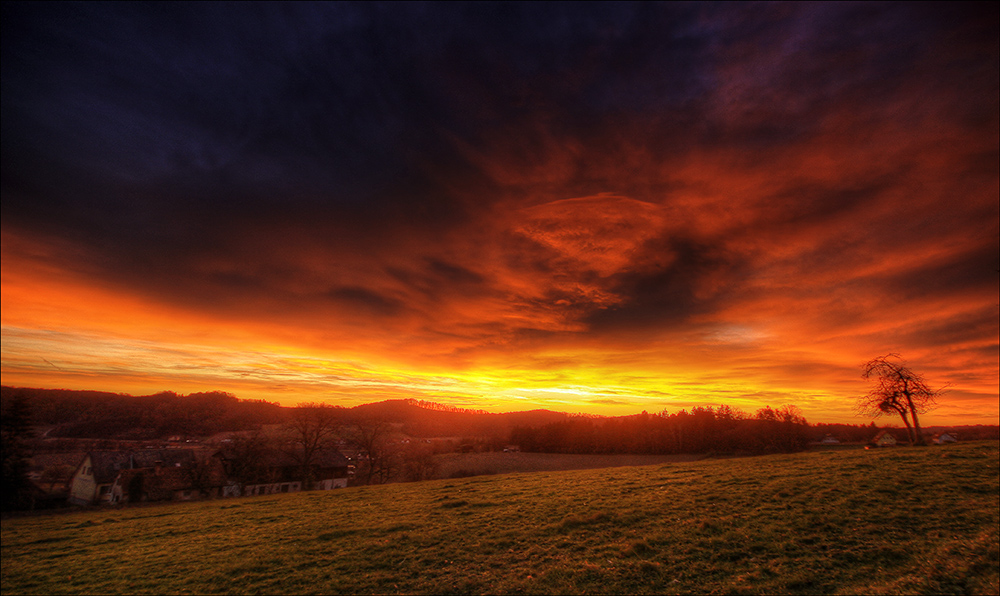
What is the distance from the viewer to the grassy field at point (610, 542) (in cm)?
1154

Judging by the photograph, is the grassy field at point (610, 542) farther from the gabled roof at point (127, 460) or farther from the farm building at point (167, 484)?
the gabled roof at point (127, 460)

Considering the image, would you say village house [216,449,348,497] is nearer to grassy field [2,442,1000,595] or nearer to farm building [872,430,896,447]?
grassy field [2,442,1000,595]

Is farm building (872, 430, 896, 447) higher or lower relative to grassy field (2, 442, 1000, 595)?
higher

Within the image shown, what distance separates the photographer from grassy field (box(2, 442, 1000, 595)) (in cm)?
1154

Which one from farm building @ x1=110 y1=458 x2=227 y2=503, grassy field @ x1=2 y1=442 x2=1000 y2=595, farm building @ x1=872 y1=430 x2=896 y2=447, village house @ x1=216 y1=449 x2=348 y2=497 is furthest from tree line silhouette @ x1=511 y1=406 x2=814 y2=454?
farm building @ x1=110 y1=458 x2=227 y2=503

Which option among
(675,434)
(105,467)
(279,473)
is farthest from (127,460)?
(675,434)

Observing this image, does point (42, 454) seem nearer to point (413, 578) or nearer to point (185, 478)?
point (185, 478)

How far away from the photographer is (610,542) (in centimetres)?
1491

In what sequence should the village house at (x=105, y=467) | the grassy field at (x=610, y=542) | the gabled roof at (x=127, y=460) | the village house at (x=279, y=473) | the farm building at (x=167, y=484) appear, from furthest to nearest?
the village house at (x=279, y=473) → the gabled roof at (x=127, y=460) → the village house at (x=105, y=467) → the farm building at (x=167, y=484) → the grassy field at (x=610, y=542)

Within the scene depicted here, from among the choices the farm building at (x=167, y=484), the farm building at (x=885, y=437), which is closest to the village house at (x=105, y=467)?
the farm building at (x=167, y=484)

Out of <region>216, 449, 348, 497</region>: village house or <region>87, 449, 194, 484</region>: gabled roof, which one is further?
<region>216, 449, 348, 497</region>: village house

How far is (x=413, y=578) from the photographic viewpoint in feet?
43.6

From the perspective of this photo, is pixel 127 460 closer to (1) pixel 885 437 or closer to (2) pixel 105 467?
(2) pixel 105 467

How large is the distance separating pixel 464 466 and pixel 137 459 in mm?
57745
